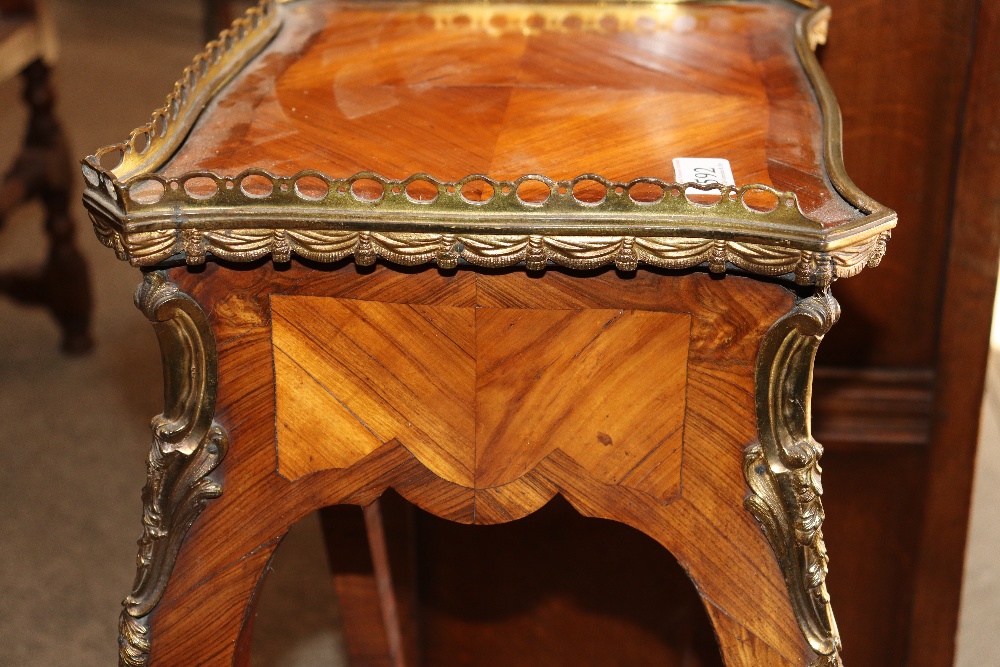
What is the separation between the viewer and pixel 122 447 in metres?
1.88

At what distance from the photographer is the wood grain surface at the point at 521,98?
77cm

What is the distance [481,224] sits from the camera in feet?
2.27

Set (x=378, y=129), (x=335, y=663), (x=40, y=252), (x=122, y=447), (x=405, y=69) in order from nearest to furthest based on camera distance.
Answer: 1. (x=378, y=129)
2. (x=405, y=69)
3. (x=335, y=663)
4. (x=122, y=447)
5. (x=40, y=252)

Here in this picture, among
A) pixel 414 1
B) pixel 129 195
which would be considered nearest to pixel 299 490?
pixel 129 195

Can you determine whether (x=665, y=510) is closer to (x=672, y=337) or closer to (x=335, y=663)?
(x=672, y=337)

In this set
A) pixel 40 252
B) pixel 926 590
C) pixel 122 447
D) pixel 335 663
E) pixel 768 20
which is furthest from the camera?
pixel 40 252

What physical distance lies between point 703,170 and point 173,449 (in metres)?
0.35

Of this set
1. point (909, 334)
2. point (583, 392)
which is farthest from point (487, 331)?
point (909, 334)

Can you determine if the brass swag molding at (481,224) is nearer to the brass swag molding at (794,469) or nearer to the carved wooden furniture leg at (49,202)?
the brass swag molding at (794,469)

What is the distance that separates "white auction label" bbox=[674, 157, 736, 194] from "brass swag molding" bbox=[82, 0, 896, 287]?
22 millimetres

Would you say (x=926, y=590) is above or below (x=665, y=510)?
below

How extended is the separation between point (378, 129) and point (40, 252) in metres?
1.78

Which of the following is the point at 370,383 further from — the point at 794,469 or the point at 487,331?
the point at 794,469

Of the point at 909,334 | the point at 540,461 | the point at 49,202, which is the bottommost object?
the point at 49,202
